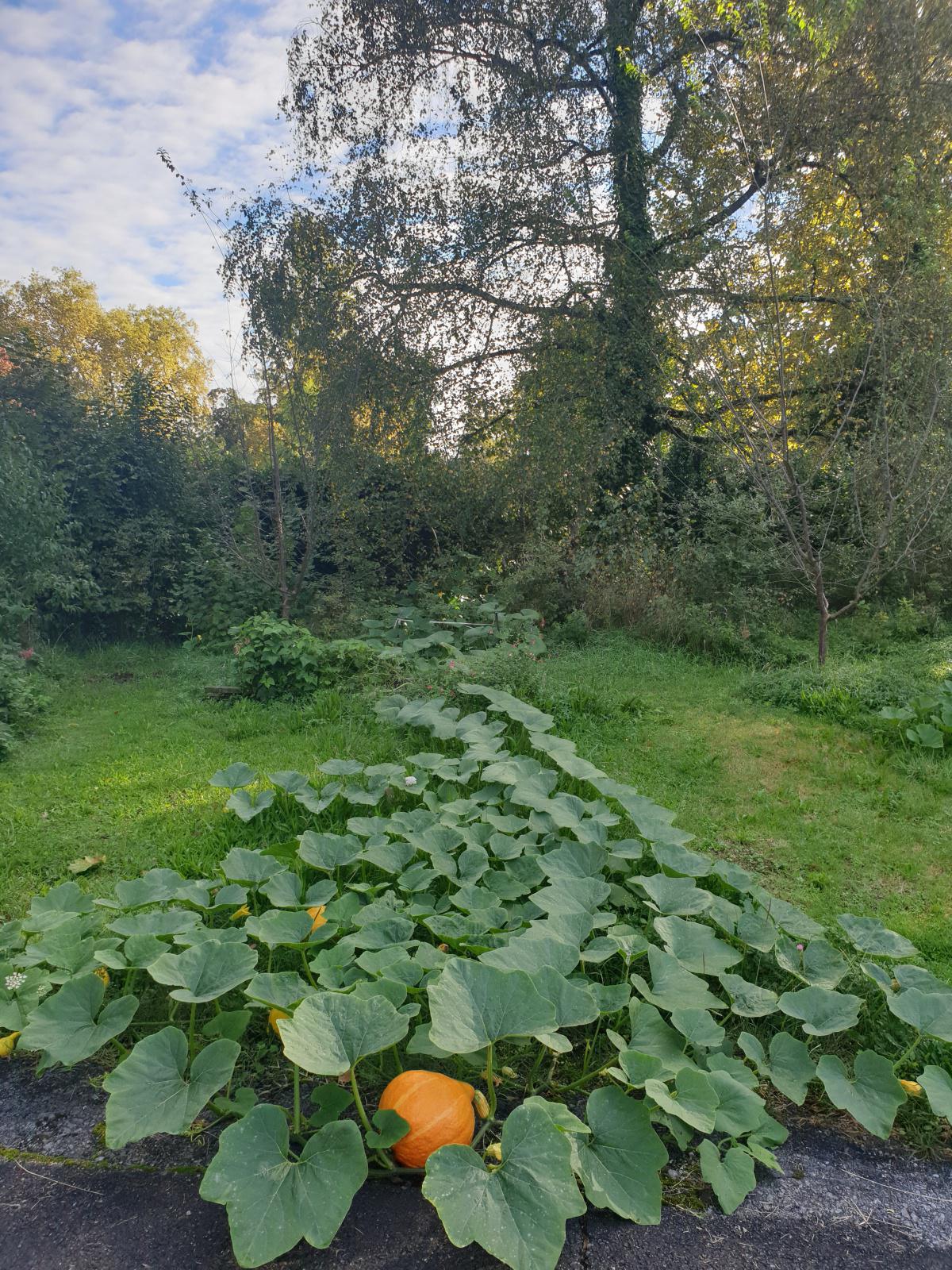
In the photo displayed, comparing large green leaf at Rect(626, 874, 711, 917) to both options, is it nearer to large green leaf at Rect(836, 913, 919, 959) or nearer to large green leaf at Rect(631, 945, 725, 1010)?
large green leaf at Rect(631, 945, 725, 1010)

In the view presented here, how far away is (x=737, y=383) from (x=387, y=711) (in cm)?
437

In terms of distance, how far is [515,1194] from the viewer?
1.18 metres

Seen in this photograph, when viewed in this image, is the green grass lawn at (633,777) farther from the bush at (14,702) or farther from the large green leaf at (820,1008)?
the large green leaf at (820,1008)

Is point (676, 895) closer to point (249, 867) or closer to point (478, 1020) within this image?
point (478, 1020)

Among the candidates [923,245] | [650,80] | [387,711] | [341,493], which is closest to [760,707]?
[387,711]

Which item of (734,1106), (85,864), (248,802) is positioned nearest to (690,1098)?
(734,1106)

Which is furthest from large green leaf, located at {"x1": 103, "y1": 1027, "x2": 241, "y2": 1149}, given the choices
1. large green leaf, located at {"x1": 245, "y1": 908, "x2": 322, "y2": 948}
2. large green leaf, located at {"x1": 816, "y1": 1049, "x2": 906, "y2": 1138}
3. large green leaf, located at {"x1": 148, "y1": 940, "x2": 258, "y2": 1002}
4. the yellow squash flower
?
large green leaf, located at {"x1": 816, "y1": 1049, "x2": 906, "y2": 1138}

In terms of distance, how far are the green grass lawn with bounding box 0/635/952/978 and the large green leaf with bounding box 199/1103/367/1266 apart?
1696 millimetres

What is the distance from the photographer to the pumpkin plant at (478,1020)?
4.13 feet

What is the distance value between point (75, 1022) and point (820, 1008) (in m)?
1.74

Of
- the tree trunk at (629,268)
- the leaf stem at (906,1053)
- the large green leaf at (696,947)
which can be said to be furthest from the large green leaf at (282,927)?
the tree trunk at (629,268)

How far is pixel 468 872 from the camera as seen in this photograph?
7.56 ft

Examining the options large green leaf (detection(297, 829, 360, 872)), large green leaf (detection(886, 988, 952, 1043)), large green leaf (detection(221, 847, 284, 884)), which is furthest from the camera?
large green leaf (detection(297, 829, 360, 872))

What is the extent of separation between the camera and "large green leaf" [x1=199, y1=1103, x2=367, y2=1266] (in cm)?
116
